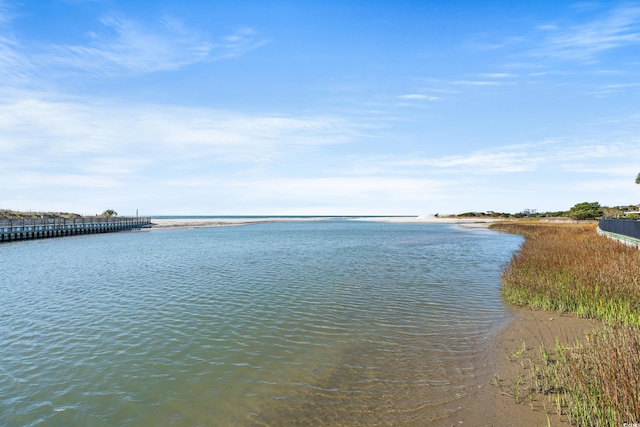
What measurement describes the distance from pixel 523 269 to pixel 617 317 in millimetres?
7334

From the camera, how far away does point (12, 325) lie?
1230 centimetres

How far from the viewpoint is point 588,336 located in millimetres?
8477

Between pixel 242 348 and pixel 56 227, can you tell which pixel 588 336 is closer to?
pixel 242 348

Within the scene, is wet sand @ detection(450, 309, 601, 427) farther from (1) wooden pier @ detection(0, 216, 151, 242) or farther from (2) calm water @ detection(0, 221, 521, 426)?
(1) wooden pier @ detection(0, 216, 151, 242)

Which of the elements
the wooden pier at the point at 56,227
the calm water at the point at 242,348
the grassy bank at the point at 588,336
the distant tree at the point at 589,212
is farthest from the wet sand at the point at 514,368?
the distant tree at the point at 589,212

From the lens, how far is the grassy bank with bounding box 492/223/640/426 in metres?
5.40

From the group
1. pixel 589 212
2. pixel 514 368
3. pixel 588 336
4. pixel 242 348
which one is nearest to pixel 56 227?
pixel 242 348

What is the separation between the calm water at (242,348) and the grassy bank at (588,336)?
1475mm

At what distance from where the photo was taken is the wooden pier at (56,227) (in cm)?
5372

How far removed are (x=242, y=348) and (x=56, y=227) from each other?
71401mm

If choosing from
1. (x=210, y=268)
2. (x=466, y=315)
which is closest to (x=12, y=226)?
(x=210, y=268)

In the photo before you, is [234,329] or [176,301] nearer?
[234,329]

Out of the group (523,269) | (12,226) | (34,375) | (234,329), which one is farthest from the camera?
(12,226)

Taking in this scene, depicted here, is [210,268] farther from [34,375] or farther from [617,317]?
[617,317]
